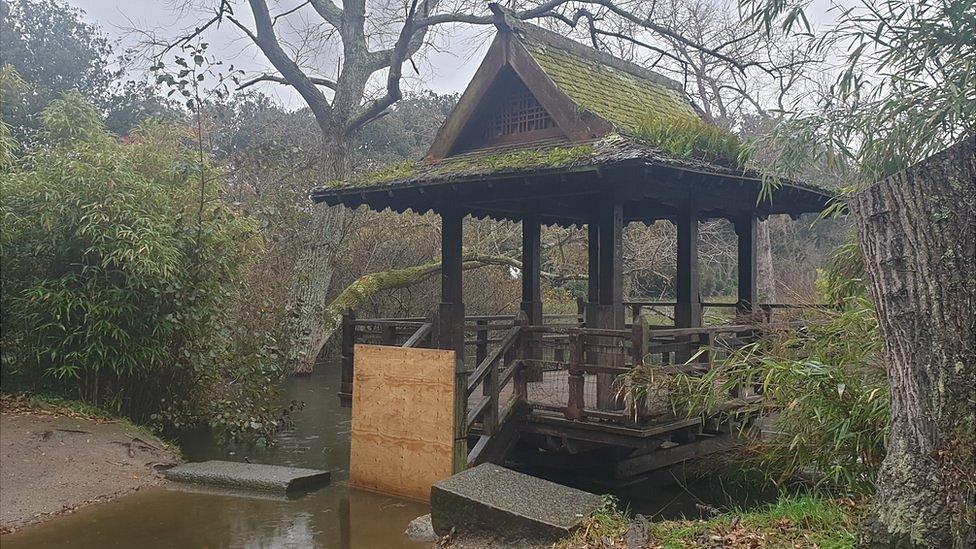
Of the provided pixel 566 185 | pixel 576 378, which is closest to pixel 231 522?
pixel 576 378

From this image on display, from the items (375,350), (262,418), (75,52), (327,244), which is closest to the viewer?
(375,350)

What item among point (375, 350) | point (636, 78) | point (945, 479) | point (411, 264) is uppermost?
point (636, 78)

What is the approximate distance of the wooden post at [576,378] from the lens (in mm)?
7121

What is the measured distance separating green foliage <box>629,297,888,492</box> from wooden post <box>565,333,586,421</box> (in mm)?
1122

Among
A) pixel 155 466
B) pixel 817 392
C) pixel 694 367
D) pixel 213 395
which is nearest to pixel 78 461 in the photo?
pixel 155 466

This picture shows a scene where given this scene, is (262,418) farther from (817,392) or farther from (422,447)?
(817,392)

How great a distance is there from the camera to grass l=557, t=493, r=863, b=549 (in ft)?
14.2

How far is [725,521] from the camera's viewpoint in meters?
4.90

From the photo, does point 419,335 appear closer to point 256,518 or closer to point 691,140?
point 256,518

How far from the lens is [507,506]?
535cm

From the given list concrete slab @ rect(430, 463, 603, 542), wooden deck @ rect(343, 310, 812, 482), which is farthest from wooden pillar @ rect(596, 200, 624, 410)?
concrete slab @ rect(430, 463, 603, 542)

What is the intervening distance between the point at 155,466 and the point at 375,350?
2899 mm

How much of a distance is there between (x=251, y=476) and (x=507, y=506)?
3560mm

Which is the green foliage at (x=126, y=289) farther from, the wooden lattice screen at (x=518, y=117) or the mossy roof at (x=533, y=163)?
the wooden lattice screen at (x=518, y=117)
